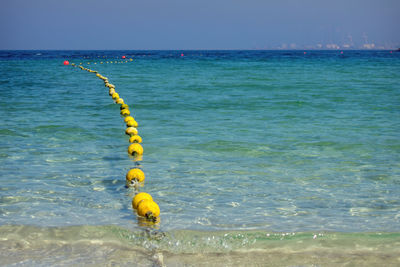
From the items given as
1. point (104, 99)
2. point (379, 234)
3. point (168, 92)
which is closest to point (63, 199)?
point (379, 234)

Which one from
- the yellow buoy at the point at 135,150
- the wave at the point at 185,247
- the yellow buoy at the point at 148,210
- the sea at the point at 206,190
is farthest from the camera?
the yellow buoy at the point at 135,150

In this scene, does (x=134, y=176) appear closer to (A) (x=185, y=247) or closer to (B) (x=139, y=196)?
(B) (x=139, y=196)

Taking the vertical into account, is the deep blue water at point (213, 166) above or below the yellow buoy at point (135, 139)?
below

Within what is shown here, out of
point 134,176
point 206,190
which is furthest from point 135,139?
point 206,190

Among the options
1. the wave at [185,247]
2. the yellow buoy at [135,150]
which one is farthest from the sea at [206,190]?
the yellow buoy at [135,150]

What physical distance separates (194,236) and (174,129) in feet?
19.0

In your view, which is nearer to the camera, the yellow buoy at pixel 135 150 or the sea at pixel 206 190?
the sea at pixel 206 190

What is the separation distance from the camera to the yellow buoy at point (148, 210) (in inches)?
177

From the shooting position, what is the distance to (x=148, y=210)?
4492mm

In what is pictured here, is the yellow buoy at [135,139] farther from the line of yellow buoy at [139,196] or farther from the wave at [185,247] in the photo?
the wave at [185,247]

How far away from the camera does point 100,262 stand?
368 cm

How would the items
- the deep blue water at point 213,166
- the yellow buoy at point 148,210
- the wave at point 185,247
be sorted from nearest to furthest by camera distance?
the wave at point 185,247, the yellow buoy at point 148,210, the deep blue water at point 213,166

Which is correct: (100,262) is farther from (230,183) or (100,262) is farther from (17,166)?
(17,166)

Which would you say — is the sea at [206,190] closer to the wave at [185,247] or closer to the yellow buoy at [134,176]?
the wave at [185,247]
